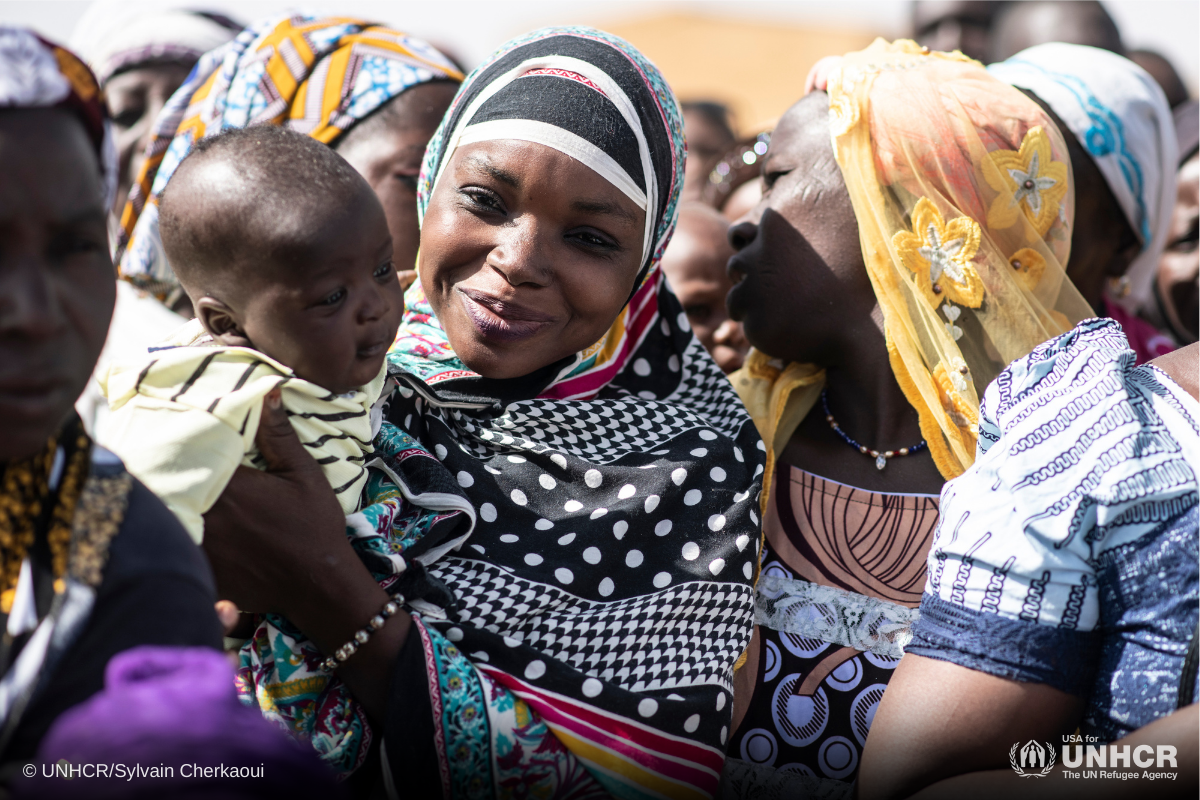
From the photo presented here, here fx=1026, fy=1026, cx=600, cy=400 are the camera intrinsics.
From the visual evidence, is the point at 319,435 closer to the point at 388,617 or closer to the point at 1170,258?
the point at 388,617

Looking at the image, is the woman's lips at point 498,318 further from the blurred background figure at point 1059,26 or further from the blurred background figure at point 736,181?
the blurred background figure at point 1059,26

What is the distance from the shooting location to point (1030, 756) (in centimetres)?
189

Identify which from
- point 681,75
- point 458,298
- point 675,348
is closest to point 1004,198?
point 675,348

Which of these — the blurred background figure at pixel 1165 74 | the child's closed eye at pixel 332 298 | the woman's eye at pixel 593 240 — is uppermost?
the blurred background figure at pixel 1165 74

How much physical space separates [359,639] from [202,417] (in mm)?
536

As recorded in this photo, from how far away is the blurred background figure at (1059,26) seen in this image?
602cm

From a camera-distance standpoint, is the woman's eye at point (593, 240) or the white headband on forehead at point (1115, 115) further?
the white headband on forehead at point (1115, 115)

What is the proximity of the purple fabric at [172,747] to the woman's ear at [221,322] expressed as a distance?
0.81 m

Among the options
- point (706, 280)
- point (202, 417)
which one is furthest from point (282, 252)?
point (706, 280)

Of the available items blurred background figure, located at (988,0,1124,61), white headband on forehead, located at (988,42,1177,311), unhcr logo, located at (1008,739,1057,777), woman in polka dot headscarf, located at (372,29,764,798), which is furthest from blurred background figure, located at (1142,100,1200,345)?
unhcr logo, located at (1008,739,1057,777)

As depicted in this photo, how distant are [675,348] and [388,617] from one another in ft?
3.93

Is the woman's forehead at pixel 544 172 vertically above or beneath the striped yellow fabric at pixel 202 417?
above

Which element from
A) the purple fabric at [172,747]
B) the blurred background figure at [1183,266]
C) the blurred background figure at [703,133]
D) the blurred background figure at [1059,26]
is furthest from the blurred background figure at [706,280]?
the blurred background figure at [1059,26]

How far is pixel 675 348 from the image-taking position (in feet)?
9.37
